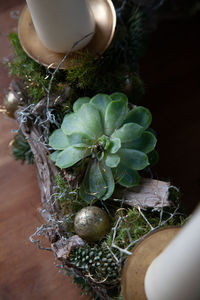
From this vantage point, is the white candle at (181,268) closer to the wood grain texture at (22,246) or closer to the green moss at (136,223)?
the green moss at (136,223)

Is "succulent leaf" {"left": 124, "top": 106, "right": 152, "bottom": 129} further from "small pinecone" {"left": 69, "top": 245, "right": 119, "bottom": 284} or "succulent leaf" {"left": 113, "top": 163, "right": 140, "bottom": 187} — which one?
"small pinecone" {"left": 69, "top": 245, "right": 119, "bottom": 284}

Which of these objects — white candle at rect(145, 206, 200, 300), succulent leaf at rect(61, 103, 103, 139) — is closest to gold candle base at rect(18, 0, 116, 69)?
succulent leaf at rect(61, 103, 103, 139)

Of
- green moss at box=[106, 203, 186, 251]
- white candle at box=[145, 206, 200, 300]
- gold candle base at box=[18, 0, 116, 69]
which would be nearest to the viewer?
white candle at box=[145, 206, 200, 300]

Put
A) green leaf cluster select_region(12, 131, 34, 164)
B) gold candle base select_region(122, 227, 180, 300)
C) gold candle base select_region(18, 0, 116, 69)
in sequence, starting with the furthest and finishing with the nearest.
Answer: green leaf cluster select_region(12, 131, 34, 164) < gold candle base select_region(18, 0, 116, 69) < gold candle base select_region(122, 227, 180, 300)

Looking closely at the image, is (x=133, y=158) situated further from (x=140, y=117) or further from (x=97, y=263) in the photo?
(x=97, y=263)

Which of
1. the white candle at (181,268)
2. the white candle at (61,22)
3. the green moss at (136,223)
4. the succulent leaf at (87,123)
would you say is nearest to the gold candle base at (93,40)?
the white candle at (61,22)

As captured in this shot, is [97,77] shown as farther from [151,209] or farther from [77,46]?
[151,209]

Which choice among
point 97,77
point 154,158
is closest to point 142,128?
point 154,158
